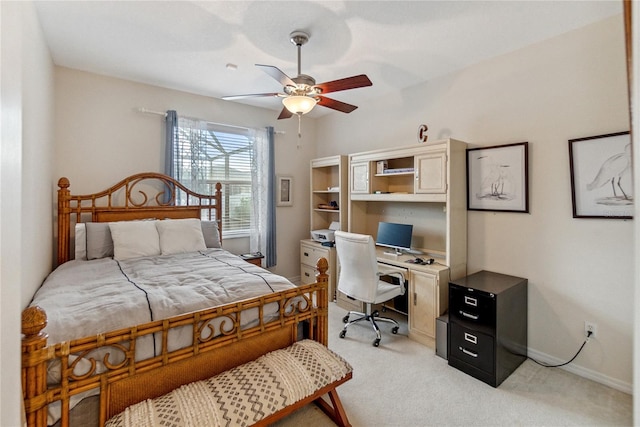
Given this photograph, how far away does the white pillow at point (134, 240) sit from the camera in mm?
2719

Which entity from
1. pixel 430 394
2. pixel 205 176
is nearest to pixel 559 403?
→ pixel 430 394

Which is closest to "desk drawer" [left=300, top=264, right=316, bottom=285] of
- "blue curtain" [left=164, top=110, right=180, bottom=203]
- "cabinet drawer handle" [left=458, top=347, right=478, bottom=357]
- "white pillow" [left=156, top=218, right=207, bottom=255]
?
"white pillow" [left=156, top=218, right=207, bottom=255]

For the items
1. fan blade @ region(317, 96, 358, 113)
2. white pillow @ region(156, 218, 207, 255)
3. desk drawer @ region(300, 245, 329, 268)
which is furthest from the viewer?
desk drawer @ region(300, 245, 329, 268)

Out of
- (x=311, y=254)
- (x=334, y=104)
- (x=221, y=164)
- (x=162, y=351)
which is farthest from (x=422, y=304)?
(x=221, y=164)

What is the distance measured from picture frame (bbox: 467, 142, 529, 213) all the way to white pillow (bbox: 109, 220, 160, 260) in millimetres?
3124

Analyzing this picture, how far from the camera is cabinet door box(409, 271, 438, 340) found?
108 inches

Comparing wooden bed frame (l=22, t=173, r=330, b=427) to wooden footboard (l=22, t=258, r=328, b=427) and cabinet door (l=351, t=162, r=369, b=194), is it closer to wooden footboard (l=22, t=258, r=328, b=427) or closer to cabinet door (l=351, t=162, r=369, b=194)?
wooden footboard (l=22, t=258, r=328, b=427)

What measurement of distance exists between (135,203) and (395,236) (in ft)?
9.77

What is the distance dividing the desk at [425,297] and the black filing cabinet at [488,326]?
21 centimetres

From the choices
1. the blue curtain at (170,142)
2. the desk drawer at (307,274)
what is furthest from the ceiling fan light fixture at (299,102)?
the desk drawer at (307,274)

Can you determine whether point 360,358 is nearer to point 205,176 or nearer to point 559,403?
point 559,403

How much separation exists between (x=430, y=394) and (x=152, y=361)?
1844mm

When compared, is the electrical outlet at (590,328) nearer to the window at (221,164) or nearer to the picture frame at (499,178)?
the picture frame at (499,178)

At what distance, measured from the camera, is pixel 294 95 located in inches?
88.0
